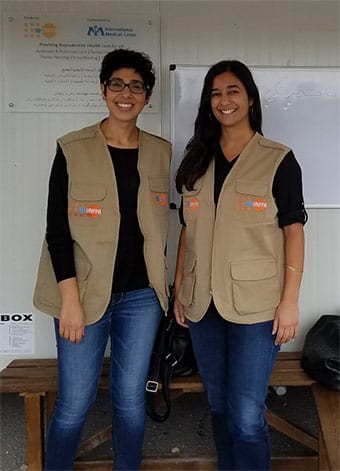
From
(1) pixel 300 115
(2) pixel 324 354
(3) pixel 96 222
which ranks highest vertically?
(1) pixel 300 115

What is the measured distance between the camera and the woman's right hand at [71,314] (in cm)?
168

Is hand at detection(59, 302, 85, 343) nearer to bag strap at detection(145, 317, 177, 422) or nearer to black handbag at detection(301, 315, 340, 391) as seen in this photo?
bag strap at detection(145, 317, 177, 422)

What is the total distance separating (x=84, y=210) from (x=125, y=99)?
1.38ft

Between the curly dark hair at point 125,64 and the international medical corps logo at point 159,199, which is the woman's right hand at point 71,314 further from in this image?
the curly dark hair at point 125,64

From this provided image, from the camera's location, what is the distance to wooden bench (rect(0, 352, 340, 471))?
2113 millimetres

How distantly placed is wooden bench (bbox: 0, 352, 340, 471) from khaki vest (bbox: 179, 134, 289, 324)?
66 centimetres

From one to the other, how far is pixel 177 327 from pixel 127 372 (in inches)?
12.5

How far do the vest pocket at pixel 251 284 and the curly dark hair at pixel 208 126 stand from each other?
34 centimetres

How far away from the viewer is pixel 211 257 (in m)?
1.67

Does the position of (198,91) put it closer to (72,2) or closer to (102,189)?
(72,2)

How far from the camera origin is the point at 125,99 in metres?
1.75

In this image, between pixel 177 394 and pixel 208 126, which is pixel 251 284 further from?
pixel 177 394

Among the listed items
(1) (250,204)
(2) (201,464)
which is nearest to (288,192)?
(1) (250,204)

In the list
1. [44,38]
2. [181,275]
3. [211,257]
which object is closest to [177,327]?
→ [181,275]
